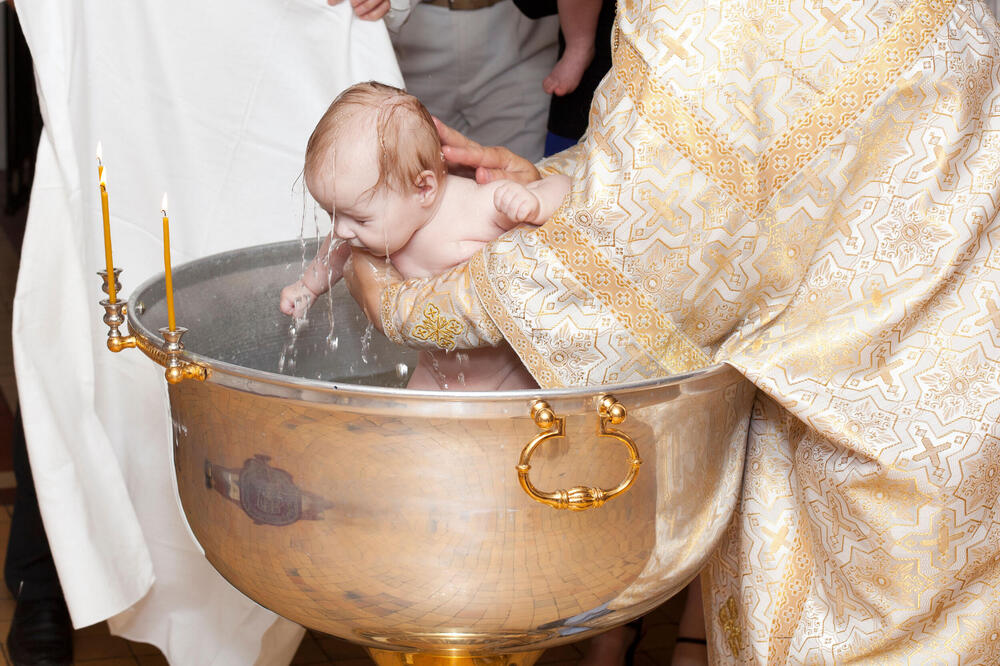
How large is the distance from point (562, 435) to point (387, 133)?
34 centimetres

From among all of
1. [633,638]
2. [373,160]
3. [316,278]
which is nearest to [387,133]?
[373,160]

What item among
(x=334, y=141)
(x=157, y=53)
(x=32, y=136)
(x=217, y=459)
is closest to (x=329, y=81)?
(x=157, y=53)

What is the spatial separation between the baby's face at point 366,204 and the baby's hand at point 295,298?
0.37ft

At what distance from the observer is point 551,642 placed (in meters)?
0.90

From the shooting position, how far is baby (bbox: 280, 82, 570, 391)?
3.15 feet

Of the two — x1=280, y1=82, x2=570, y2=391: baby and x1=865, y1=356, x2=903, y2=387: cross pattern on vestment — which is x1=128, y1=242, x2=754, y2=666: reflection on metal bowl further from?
x1=280, y1=82, x2=570, y2=391: baby

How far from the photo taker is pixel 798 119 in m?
0.82

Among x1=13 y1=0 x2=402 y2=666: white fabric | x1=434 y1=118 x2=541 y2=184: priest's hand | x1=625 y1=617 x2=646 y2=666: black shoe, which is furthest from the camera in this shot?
x1=625 y1=617 x2=646 y2=666: black shoe

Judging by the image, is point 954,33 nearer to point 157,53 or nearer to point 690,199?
point 690,199

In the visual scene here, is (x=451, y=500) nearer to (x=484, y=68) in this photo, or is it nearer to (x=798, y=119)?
(x=798, y=119)

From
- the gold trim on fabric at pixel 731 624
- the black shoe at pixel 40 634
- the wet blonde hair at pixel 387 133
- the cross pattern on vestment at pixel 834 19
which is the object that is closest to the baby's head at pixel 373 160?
the wet blonde hair at pixel 387 133

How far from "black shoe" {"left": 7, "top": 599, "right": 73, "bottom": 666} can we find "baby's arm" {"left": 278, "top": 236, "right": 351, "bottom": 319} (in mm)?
666

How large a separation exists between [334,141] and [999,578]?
0.65 metres

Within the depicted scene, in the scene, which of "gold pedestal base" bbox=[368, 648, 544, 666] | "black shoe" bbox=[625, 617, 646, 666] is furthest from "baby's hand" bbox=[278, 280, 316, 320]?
"black shoe" bbox=[625, 617, 646, 666]
